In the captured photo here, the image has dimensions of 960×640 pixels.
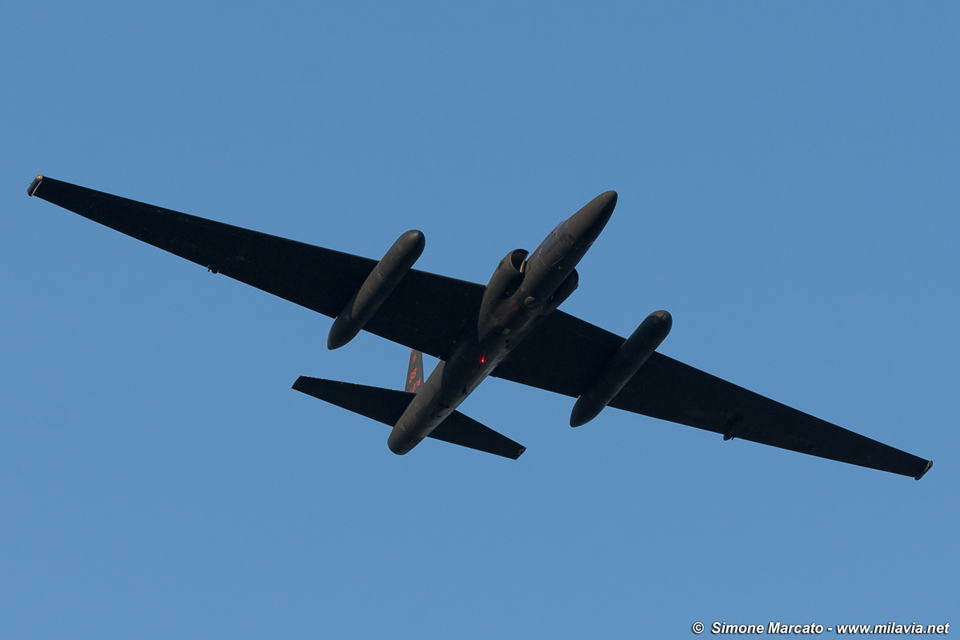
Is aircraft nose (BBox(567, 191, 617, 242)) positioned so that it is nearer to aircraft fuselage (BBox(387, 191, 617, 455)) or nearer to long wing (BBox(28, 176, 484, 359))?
aircraft fuselage (BBox(387, 191, 617, 455))

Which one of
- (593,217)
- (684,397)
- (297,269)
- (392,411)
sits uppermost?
(593,217)

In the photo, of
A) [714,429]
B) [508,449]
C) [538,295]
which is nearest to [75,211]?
[538,295]

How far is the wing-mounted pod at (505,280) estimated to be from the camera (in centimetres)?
2384

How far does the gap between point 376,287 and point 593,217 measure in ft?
17.9

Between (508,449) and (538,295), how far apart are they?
7.08 metres

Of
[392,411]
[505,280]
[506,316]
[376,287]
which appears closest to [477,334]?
[506,316]

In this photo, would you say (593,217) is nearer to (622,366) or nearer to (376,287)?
(376,287)

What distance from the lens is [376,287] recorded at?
2362 cm

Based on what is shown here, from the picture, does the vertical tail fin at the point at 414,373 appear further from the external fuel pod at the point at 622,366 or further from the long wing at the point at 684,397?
the external fuel pod at the point at 622,366

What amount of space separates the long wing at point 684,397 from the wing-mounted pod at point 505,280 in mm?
3473

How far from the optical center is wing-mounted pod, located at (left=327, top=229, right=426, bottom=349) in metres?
22.9

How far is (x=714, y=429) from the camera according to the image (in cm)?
3070

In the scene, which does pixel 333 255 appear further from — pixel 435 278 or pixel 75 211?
pixel 75 211

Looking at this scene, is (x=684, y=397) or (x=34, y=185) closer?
(x=34, y=185)
